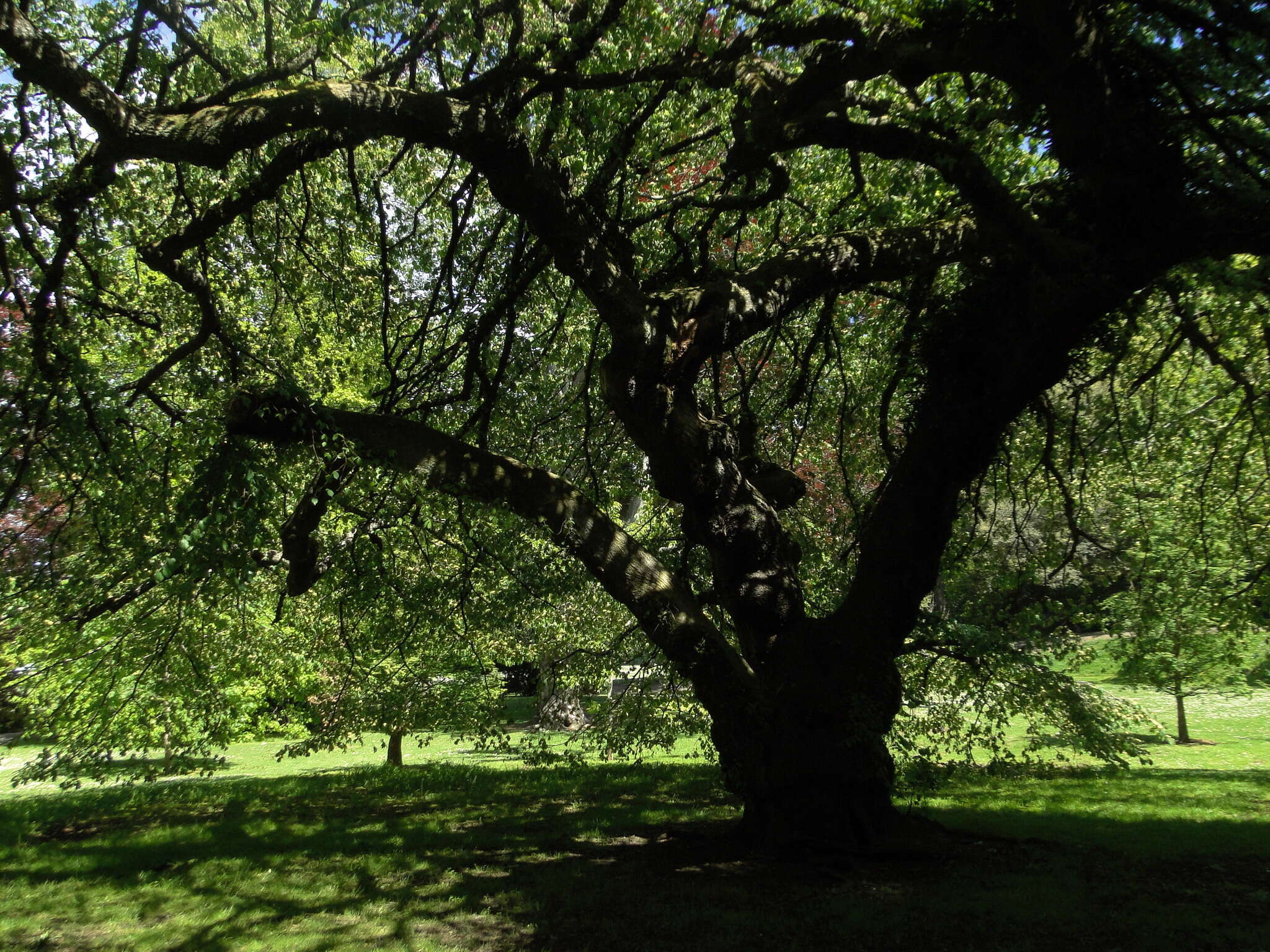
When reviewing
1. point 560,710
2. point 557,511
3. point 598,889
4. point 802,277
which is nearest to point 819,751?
point 598,889

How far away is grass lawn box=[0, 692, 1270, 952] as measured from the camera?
4977 millimetres

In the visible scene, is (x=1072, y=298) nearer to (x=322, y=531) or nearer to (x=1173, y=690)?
(x=322, y=531)

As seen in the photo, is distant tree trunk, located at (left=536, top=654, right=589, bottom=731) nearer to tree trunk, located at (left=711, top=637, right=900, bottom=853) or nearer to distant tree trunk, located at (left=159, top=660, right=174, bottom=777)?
distant tree trunk, located at (left=159, top=660, right=174, bottom=777)

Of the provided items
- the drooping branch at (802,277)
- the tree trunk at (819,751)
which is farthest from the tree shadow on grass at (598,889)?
the drooping branch at (802,277)

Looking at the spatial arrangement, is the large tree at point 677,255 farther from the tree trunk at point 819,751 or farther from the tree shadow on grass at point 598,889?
the tree shadow on grass at point 598,889

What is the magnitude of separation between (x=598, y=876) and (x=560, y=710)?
1316 cm

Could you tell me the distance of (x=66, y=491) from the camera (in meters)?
6.00

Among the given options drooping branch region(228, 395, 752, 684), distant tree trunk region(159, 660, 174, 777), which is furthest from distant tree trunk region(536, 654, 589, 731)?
drooping branch region(228, 395, 752, 684)

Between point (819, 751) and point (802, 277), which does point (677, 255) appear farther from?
point (819, 751)

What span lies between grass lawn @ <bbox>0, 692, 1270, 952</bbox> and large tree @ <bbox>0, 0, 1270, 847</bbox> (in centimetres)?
103

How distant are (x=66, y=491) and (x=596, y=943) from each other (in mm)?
4656

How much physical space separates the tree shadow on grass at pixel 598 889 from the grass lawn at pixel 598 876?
2cm

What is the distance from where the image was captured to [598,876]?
629 cm

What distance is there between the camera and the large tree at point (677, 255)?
205 inches
